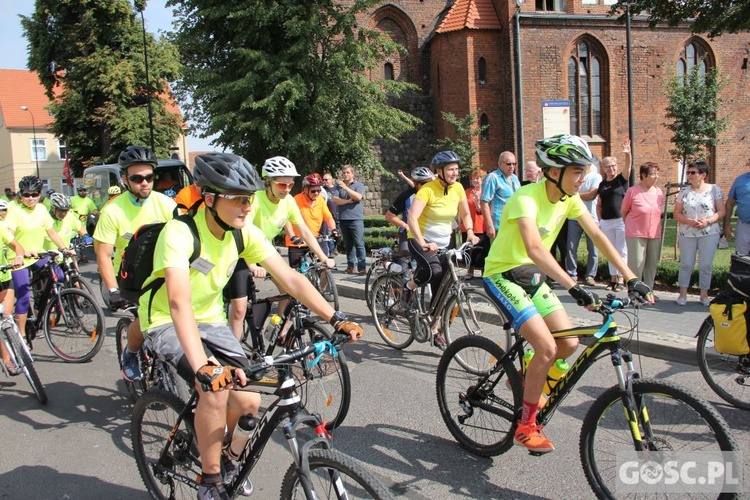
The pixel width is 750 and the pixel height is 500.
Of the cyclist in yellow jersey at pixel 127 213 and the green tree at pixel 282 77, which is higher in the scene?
the green tree at pixel 282 77

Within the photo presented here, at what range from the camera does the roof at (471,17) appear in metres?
31.3

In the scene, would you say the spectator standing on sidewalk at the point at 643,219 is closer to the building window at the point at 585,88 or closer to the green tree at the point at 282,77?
the green tree at the point at 282,77

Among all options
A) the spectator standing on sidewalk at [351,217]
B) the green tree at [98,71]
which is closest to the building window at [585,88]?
the green tree at [98,71]

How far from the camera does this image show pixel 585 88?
31.9 metres

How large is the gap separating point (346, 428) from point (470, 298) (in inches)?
76.1

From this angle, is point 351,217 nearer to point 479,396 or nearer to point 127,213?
point 127,213

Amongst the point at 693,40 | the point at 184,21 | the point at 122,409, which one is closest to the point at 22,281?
the point at 122,409

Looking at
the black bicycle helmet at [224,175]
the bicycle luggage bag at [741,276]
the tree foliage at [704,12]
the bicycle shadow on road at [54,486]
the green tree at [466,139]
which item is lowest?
the bicycle shadow on road at [54,486]

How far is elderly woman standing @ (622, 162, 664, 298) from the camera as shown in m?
8.57

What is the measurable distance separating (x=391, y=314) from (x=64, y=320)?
12.3 ft

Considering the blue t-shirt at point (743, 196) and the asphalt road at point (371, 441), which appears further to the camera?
the blue t-shirt at point (743, 196)

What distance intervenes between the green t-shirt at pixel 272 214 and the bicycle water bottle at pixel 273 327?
0.96 meters

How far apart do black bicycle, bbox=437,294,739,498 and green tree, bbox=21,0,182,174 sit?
33860mm

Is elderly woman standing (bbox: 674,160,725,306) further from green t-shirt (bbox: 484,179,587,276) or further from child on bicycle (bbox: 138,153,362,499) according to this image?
child on bicycle (bbox: 138,153,362,499)
